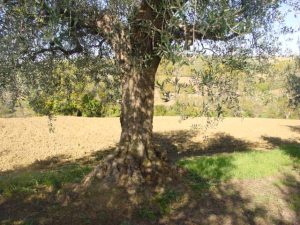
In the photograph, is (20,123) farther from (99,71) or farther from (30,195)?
(30,195)

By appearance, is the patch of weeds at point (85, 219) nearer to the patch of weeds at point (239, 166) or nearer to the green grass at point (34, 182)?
the green grass at point (34, 182)

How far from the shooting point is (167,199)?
8.98m

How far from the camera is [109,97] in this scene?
12.0 meters

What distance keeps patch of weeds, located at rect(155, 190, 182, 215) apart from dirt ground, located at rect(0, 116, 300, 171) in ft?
23.3

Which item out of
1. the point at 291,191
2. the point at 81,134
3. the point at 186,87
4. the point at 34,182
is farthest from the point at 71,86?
the point at 81,134

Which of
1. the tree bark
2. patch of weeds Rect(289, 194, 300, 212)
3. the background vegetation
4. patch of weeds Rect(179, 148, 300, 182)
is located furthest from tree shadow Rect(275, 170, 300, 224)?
the tree bark

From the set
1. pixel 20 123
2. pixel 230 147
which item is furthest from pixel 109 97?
pixel 20 123

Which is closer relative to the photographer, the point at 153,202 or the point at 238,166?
the point at 153,202

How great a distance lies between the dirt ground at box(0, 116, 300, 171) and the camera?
16078 millimetres

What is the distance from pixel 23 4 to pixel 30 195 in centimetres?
404

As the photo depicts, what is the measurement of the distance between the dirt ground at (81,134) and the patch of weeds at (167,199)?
711 cm

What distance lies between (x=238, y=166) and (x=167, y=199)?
3510 millimetres

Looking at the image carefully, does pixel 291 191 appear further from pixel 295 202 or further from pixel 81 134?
pixel 81 134

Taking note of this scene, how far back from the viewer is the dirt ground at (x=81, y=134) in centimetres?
1608
